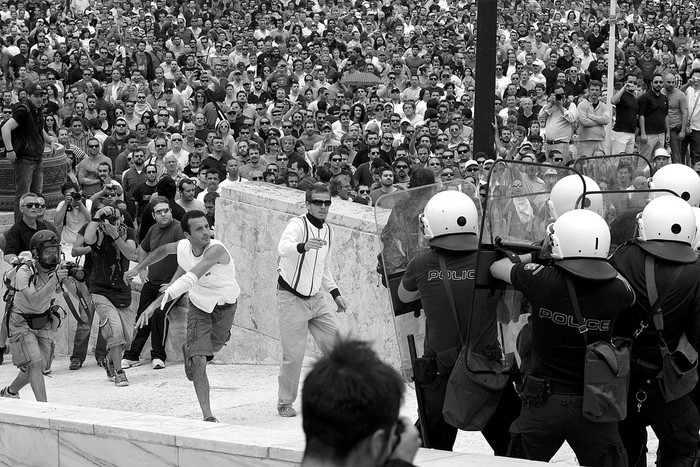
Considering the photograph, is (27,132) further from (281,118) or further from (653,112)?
(653,112)

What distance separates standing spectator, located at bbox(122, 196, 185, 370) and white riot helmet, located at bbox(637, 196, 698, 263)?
6.57 m

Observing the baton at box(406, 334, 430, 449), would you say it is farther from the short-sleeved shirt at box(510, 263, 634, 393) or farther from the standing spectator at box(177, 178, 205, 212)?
the standing spectator at box(177, 178, 205, 212)

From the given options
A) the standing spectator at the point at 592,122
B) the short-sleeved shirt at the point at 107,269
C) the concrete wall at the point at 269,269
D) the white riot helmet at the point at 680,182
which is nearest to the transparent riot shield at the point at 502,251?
the white riot helmet at the point at 680,182

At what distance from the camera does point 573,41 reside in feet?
85.6

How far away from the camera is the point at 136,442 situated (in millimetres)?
6355

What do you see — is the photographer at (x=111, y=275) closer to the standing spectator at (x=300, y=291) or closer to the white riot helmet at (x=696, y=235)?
the standing spectator at (x=300, y=291)

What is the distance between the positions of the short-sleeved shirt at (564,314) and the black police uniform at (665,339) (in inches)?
16.2

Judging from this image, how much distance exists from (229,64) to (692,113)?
350 inches

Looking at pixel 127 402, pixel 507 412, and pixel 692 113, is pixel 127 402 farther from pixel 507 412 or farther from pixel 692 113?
pixel 692 113

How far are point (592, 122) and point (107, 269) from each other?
28.9 ft

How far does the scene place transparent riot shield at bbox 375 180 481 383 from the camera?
682cm

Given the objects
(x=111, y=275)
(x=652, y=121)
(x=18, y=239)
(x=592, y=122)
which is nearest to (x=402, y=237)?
(x=111, y=275)

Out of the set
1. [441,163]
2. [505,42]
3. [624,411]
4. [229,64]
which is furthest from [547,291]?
[505,42]

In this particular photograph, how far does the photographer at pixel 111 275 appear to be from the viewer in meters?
11.5
